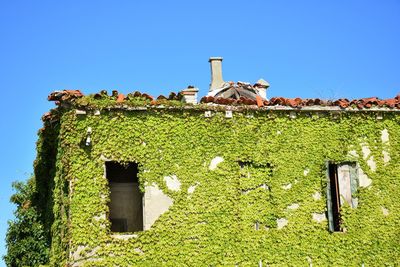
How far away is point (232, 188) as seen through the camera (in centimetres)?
1546

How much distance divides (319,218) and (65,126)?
22.8 feet

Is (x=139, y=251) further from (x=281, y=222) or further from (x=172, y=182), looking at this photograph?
(x=281, y=222)


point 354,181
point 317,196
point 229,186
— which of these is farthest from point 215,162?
point 354,181

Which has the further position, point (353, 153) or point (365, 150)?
point (365, 150)

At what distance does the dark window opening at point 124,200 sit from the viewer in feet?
55.3

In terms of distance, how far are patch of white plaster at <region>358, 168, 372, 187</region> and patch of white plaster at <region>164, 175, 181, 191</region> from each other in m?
5.02

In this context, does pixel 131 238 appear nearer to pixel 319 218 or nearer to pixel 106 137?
pixel 106 137

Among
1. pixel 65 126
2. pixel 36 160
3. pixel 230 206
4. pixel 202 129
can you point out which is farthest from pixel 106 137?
pixel 36 160

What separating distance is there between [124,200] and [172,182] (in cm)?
247

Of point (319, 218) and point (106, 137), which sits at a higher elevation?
point (106, 137)

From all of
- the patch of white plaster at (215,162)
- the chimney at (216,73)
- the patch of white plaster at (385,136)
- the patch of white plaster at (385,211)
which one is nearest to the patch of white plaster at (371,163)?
the patch of white plaster at (385,136)

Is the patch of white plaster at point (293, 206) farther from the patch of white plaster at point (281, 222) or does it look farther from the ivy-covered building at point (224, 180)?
the patch of white plaster at point (281, 222)

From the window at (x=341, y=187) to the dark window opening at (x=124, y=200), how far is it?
5265 mm

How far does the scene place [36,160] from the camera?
18859 mm
